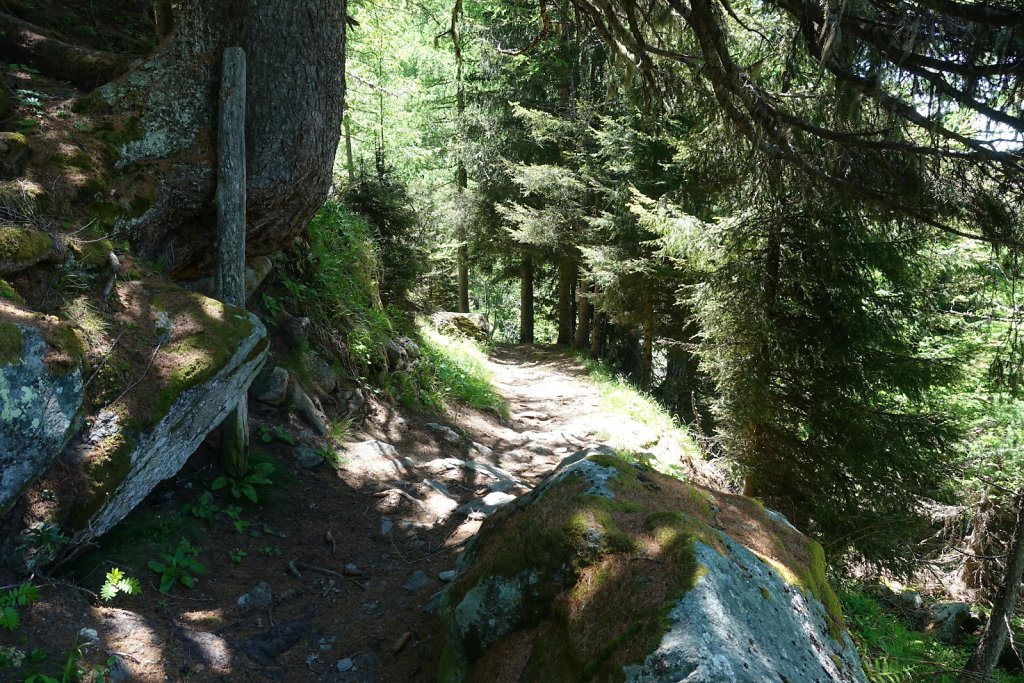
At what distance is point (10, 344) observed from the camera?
296 cm

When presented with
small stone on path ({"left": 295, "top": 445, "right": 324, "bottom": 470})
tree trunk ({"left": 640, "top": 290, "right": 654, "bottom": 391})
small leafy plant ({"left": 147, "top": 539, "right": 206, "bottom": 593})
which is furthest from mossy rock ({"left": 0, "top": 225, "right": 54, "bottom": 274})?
tree trunk ({"left": 640, "top": 290, "right": 654, "bottom": 391})

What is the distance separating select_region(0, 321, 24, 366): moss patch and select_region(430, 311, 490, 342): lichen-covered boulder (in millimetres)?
13487

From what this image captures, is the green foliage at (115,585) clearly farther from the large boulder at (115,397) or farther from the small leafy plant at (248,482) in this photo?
the small leafy plant at (248,482)

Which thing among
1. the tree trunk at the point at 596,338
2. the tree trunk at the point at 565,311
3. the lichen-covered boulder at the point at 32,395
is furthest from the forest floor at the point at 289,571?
the tree trunk at the point at 565,311

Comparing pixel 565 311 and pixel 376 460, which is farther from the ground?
pixel 565 311

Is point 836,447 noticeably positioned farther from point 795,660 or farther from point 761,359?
point 795,660

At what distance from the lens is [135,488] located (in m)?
3.70

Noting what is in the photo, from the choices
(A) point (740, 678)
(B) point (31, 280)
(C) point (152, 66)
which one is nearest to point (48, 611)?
(B) point (31, 280)

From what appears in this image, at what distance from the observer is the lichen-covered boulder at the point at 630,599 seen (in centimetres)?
227

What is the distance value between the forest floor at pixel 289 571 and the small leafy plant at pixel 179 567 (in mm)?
45

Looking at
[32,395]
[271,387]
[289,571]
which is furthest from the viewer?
[271,387]

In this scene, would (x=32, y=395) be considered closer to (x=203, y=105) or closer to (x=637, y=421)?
(x=203, y=105)

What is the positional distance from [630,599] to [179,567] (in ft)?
10.3

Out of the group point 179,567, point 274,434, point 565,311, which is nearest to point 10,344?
point 179,567
